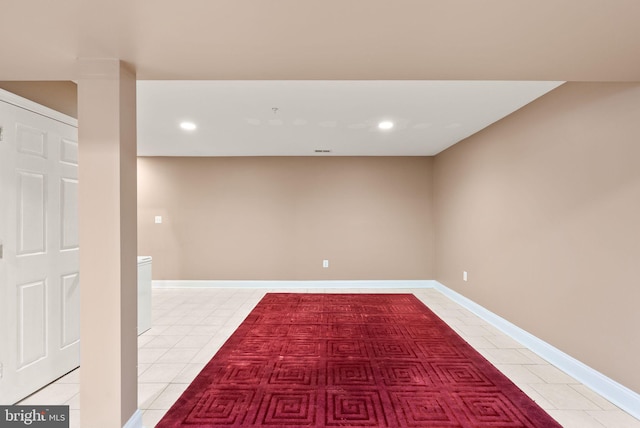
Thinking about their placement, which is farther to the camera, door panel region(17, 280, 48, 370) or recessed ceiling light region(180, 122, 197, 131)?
recessed ceiling light region(180, 122, 197, 131)

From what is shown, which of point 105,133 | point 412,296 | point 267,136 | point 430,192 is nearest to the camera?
point 105,133

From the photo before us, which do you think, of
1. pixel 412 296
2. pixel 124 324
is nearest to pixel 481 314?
pixel 412 296

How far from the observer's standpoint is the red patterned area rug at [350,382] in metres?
2.09

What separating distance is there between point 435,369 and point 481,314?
184cm

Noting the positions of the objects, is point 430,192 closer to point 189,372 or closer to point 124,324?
point 189,372

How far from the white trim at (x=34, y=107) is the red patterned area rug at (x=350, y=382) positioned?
7.92ft

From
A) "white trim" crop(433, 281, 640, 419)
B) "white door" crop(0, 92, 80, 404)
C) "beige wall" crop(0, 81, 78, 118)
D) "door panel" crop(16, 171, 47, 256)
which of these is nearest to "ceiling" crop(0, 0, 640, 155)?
"beige wall" crop(0, 81, 78, 118)

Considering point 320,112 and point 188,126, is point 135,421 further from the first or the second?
point 188,126

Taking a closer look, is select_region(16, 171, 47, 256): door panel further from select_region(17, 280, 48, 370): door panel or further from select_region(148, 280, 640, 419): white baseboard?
select_region(148, 280, 640, 419): white baseboard

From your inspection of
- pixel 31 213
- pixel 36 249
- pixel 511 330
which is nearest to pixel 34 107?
pixel 31 213

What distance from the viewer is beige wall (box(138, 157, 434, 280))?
607 centimetres

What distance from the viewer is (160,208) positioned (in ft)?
20.1

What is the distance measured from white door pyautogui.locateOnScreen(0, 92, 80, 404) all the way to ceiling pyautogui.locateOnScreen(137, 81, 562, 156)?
85cm

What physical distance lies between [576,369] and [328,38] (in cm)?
316
